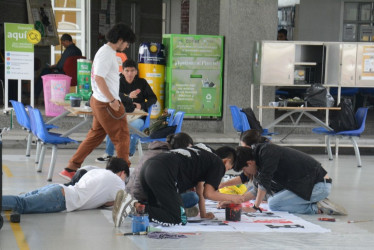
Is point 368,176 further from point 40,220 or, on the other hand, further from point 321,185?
point 40,220

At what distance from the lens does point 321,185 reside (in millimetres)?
6910

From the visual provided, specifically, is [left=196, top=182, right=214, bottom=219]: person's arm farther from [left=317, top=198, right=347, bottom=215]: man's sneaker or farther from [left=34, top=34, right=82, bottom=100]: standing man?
[left=34, top=34, right=82, bottom=100]: standing man

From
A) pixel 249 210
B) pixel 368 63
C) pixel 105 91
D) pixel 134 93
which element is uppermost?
pixel 368 63

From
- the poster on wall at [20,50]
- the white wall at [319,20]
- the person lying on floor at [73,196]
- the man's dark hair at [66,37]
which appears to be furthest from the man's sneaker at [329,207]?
the white wall at [319,20]

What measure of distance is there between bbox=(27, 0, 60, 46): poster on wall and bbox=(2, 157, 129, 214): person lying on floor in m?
8.67

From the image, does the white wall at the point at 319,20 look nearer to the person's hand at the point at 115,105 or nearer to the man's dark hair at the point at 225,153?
the person's hand at the point at 115,105

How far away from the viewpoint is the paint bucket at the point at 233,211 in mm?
6500

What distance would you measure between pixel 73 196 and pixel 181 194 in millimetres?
1006

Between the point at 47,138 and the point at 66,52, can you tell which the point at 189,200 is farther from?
the point at 66,52

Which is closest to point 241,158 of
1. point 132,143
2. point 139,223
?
point 139,223

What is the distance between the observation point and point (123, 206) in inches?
240

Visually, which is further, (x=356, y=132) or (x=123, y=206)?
(x=356, y=132)

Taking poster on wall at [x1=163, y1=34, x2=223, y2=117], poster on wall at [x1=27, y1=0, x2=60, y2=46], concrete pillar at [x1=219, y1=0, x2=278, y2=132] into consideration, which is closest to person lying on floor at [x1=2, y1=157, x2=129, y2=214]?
poster on wall at [x1=163, y1=34, x2=223, y2=117]

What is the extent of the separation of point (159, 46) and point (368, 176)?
14.6 feet
